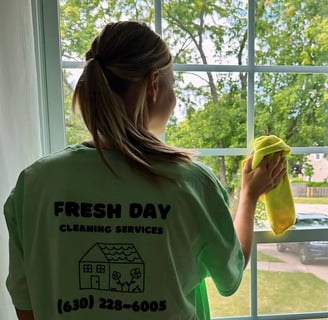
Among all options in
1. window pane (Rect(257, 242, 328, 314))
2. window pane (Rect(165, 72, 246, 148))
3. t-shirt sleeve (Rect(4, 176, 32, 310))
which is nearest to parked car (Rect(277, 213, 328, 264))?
window pane (Rect(257, 242, 328, 314))

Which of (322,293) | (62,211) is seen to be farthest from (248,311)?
(62,211)

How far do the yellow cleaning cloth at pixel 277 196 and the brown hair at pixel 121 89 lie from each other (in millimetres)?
324

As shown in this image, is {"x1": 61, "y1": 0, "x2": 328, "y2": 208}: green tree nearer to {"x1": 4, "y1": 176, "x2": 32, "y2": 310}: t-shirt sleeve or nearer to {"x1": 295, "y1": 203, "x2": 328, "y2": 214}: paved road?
{"x1": 295, "y1": 203, "x2": 328, "y2": 214}: paved road

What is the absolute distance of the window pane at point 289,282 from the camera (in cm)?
106

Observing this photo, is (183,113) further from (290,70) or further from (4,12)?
(4,12)

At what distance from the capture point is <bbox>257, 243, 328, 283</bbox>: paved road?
105 centimetres

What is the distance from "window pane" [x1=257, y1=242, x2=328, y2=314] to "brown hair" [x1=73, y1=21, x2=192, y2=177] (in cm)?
58

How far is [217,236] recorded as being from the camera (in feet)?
2.08

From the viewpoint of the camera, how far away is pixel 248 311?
1.08 m

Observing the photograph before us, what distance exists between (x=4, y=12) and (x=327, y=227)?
1.01 meters

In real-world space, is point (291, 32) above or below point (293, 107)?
above

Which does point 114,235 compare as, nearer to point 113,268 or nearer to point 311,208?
point 113,268

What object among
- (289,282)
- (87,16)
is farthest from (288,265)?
Result: (87,16)

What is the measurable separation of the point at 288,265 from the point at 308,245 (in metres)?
0.08
